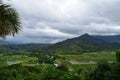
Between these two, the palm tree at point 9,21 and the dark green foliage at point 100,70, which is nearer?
the palm tree at point 9,21

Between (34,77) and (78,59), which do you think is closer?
(34,77)

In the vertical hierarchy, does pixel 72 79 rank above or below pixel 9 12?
below

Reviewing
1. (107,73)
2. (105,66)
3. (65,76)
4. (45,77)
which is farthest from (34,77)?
(105,66)

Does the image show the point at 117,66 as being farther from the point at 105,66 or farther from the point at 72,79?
the point at 72,79

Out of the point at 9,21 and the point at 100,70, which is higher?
the point at 9,21

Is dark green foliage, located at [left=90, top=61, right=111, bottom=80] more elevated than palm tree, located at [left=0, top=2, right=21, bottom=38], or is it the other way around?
palm tree, located at [left=0, top=2, right=21, bottom=38]

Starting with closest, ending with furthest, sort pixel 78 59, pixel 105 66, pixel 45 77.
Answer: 1. pixel 45 77
2. pixel 105 66
3. pixel 78 59

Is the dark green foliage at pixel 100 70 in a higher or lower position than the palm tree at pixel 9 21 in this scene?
lower

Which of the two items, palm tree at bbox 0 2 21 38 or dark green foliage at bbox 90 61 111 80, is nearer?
palm tree at bbox 0 2 21 38
